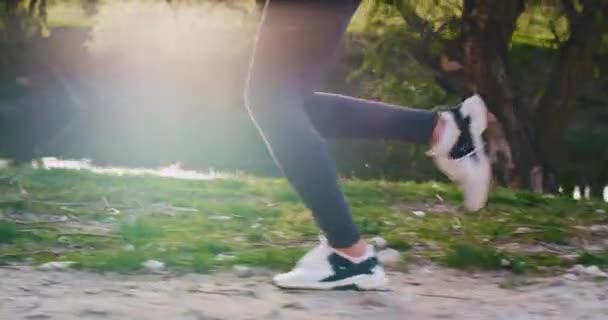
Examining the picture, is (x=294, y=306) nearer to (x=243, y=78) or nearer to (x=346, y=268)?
(x=346, y=268)

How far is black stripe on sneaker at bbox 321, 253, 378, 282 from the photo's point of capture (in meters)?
3.16

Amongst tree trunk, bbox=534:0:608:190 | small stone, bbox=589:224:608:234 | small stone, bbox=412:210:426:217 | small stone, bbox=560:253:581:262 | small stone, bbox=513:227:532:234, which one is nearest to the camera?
small stone, bbox=560:253:581:262

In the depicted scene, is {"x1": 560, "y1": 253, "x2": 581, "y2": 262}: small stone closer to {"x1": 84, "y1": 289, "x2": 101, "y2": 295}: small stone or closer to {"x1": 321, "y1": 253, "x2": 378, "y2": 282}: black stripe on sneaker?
{"x1": 321, "y1": 253, "x2": 378, "y2": 282}: black stripe on sneaker

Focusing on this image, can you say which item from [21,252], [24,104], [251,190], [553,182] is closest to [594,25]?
[553,182]

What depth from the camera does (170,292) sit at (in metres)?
3.17

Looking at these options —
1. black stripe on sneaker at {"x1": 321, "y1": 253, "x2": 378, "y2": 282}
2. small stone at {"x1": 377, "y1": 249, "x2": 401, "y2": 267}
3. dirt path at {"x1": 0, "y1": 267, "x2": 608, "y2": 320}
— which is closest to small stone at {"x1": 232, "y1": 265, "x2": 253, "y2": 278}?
dirt path at {"x1": 0, "y1": 267, "x2": 608, "y2": 320}

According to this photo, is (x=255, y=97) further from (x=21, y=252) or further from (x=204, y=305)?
(x=21, y=252)

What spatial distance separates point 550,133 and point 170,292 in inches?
315

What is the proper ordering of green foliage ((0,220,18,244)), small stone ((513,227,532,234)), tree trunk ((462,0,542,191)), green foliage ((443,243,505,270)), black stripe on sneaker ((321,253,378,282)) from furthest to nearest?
tree trunk ((462,0,542,191)) → small stone ((513,227,532,234)) → green foliage ((0,220,18,244)) → green foliage ((443,243,505,270)) → black stripe on sneaker ((321,253,378,282))

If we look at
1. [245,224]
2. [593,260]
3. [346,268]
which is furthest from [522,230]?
[346,268]

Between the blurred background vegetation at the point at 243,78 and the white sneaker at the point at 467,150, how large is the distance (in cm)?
621

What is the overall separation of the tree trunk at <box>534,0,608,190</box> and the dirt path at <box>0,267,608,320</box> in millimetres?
6504

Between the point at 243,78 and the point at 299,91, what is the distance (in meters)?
14.8

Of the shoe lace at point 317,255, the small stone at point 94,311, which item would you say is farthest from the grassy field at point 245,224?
the small stone at point 94,311
